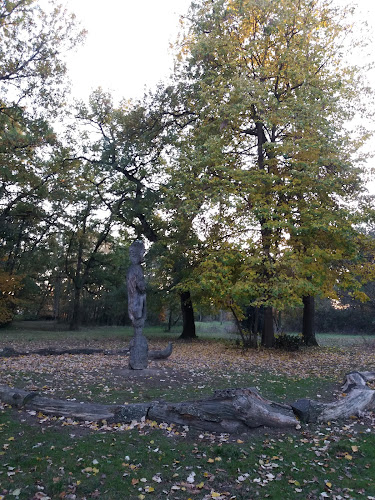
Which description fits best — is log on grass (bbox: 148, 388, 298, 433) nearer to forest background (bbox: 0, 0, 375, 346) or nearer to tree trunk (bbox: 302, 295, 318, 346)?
forest background (bbox: 0, 0, 375, 346)

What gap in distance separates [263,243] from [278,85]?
7.17 meters

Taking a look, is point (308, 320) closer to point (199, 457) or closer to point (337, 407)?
point (337, 407)

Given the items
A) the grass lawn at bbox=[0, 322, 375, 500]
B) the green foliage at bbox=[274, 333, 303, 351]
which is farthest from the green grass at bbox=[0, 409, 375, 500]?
the green foliage at bbox=[274, 333, 303, 351]

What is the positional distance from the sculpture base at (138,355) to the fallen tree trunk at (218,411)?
3.75m

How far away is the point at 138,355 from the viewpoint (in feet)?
34.9

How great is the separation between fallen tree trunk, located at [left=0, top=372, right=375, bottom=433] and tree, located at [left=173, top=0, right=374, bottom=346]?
6.85 metres

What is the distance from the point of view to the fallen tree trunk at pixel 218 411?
20.4 ft

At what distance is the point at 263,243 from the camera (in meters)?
15.3

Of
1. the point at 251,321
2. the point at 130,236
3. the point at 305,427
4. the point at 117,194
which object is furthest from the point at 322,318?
the point at 305,427

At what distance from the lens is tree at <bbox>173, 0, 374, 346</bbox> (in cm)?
1430

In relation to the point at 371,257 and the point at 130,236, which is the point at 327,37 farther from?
the point at 130,236

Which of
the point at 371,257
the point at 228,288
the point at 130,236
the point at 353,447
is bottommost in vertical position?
Answer: the point at 353,447

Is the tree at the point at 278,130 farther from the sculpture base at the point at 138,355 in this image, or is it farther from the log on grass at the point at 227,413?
the log on grass at the point at 227,413

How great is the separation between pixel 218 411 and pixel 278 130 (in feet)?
44.9
